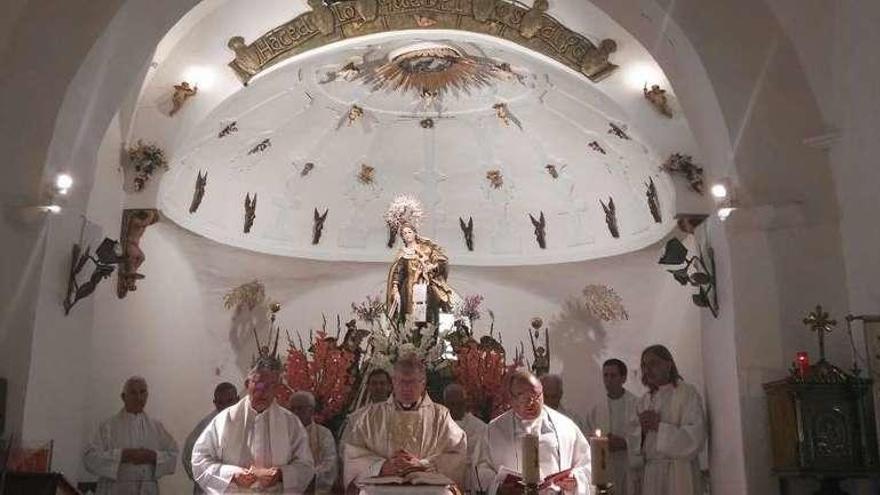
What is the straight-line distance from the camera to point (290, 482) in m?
6.14

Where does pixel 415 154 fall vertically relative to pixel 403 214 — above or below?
above

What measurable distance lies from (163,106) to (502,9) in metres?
3.89

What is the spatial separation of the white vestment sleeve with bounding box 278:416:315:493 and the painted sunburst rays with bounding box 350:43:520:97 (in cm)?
570

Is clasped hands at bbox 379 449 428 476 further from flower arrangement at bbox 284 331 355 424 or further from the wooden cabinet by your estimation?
flower arrangement at bbox 284 331 355 424

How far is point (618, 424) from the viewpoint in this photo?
9.16 meters

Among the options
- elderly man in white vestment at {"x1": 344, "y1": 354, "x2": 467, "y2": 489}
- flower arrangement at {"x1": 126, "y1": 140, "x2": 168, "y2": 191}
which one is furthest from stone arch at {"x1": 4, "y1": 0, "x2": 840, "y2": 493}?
elderly man in white vestment at {"x1": 344, "y1": 354, "x2": 467, "y2": 489}

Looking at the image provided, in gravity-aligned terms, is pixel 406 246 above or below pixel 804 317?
above

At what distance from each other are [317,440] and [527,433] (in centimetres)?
267

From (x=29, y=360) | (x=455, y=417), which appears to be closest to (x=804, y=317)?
(x=455, y=417)

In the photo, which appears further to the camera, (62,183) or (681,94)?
(681,94)

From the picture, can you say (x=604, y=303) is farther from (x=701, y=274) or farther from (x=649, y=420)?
(x=649, y=420)

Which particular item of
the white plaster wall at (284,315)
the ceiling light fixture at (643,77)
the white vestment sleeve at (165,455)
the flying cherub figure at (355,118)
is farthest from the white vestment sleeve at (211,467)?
the flying cherub figure at (355,118)

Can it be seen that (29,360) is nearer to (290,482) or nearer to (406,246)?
(290,482)

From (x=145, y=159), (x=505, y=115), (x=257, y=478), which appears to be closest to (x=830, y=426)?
(x=257, y=478)
